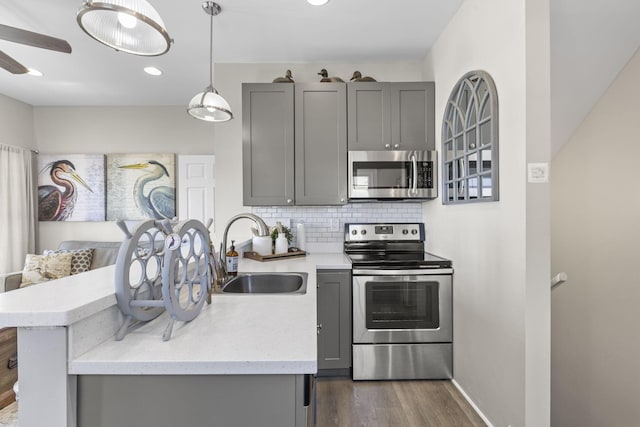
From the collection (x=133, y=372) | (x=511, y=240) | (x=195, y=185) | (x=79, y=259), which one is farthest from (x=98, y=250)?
(x=511, y=240)

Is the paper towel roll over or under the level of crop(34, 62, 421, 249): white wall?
under

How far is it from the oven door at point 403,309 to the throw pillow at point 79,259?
316 centimetres

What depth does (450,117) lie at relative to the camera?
2.27 meters

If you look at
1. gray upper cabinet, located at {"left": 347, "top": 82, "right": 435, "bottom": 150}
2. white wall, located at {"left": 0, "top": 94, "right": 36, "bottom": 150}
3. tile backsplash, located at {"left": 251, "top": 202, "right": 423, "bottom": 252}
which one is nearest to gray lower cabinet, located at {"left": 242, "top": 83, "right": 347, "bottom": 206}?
gray upper cabinet, located at {"left": 347, "top": 82, "right": 435, "bottom": 150}

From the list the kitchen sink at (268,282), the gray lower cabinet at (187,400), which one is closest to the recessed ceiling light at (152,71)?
the kitchen sink at (268,282)

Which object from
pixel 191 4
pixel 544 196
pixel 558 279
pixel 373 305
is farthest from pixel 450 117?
pixel 191 4

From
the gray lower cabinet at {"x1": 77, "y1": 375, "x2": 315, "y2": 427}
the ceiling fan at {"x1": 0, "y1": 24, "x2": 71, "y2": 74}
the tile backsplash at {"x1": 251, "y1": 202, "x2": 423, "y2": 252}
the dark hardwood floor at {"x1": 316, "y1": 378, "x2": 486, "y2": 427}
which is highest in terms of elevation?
the ceiling fan at {"x1": 0, "y1": 24, "x2": 71, "y2": 74}

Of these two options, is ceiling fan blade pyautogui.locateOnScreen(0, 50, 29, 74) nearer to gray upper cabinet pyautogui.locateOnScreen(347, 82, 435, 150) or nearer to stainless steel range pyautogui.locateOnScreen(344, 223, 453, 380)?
gray upper cabinet pyautogui.locateOnScreen(347, 82, 435, 150)

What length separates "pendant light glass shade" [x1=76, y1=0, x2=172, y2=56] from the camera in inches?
38.4

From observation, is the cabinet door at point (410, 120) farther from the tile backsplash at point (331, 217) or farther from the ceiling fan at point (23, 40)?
the ceiling fan at point (23, 40)

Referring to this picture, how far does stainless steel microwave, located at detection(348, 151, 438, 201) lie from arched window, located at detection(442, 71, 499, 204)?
0.16 meters

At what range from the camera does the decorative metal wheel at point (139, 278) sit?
2.66 ft

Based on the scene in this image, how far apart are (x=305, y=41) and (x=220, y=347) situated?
2499 mm

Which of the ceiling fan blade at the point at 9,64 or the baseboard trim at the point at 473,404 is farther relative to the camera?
the baseboard trim at the point at 473,404
